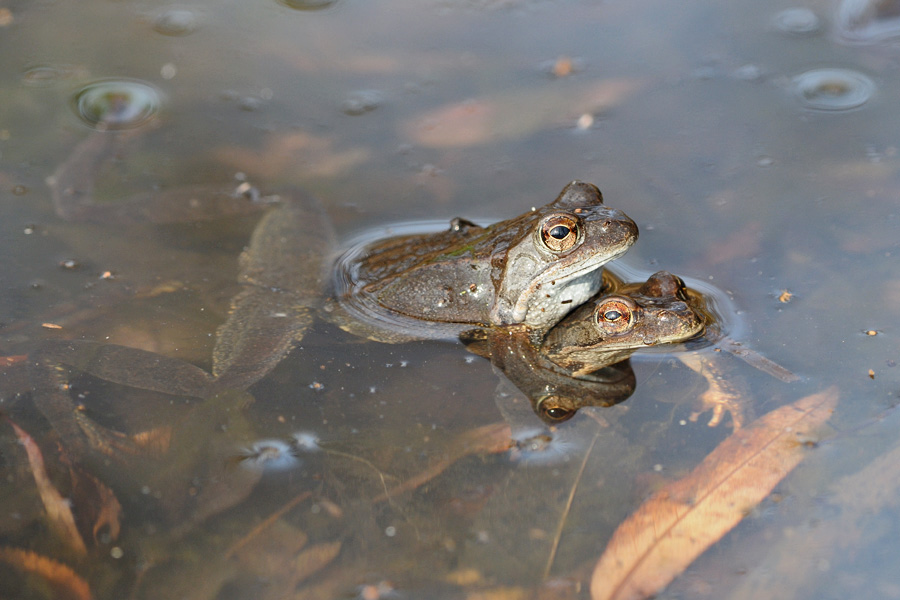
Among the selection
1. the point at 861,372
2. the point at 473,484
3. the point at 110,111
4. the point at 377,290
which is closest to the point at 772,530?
the point at 861,372

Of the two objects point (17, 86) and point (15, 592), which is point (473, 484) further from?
point (17, 86)

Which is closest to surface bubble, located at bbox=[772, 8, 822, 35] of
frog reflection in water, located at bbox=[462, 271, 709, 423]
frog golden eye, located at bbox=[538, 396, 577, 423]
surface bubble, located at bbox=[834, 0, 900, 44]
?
surface bubble, located at bbox=[834, 0, 900, 44]

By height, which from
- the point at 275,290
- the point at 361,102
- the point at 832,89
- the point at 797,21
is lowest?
the point at 275,290

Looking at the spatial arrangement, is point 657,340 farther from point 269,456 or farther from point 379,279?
point 269,456

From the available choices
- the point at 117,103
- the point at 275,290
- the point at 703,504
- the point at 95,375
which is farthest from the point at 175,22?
the point at 703,504

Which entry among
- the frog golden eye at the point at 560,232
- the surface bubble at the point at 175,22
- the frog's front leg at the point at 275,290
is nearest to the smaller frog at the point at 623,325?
the frog golden eye at the point at 560,232

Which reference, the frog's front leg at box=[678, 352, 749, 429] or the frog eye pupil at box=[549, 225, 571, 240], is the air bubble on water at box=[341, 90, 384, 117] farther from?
the frog's front leg at box=[678, 352, 749, 429]
